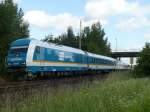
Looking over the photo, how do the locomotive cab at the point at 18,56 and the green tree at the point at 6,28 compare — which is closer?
the locomotive cab at the point at 18,56

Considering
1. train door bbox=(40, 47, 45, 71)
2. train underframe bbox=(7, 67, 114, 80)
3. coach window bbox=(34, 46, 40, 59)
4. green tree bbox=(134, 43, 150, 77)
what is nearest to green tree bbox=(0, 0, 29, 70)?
train underframe bbox=(7, 67, 114, 80)

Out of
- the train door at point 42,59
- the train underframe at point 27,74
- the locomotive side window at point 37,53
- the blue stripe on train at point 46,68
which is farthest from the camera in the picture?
the train door at point 42,59

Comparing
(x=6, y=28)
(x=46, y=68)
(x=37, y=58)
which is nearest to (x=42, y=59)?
(x=37, y=58)

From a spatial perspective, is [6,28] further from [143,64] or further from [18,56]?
[143,64]

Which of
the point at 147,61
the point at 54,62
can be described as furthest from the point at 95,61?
the point at 54,62

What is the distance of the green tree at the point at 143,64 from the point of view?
35.5 m

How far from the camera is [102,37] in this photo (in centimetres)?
9525

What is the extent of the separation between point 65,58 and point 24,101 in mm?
21555

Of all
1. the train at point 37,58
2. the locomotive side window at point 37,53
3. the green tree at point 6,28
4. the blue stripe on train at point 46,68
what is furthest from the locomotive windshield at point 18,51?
the green tree at point 6,28

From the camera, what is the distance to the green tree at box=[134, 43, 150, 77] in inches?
1398

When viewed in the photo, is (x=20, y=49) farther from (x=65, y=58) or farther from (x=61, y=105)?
(x=61, y=105)

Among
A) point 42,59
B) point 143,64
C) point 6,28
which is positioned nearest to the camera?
point 42,59

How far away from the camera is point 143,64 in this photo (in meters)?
35.7

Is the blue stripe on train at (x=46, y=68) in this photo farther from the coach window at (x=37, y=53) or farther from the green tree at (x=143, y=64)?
the green tree at (x=143, y=64)
